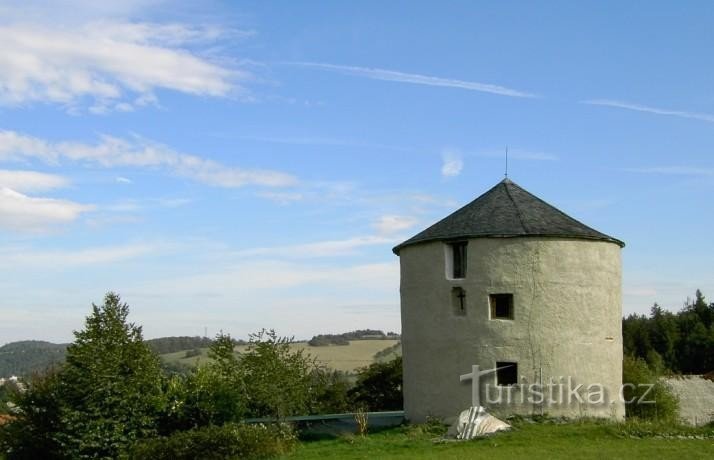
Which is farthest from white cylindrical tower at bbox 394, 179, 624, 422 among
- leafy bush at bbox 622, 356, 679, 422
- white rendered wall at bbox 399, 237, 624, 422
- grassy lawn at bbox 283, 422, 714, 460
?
leafy bush at bbox 622, 356, 679, 422

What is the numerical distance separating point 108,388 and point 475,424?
13.2m

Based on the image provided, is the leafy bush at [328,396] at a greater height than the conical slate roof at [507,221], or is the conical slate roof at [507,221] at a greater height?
the conical slate roof at [507,221]

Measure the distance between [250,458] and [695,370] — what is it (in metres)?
47.2

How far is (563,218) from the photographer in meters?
25.2

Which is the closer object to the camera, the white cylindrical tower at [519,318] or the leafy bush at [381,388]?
the white cylindrical tower at [519,318]

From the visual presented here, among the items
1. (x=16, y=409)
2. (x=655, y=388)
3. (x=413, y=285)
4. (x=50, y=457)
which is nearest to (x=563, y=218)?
(x=413, y=285)

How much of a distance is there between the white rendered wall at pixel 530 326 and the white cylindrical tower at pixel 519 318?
0.10ft

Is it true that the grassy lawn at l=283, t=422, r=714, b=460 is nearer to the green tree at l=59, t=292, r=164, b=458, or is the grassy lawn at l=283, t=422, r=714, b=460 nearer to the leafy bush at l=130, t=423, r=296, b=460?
the leafy bush at l=130, t=423, r=296, b=460

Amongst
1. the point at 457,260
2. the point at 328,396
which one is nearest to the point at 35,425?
the point at 328,396

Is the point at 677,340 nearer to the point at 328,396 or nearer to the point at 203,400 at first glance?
the point at 328,396

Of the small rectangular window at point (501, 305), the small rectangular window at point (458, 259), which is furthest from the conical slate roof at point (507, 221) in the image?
the small rectangular window at point (501, 305)

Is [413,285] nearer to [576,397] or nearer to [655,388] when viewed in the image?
[576,397]

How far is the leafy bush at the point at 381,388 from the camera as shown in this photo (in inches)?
1620

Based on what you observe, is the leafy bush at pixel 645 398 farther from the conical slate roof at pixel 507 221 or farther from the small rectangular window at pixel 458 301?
the small rectangular window at pixel 458 301
